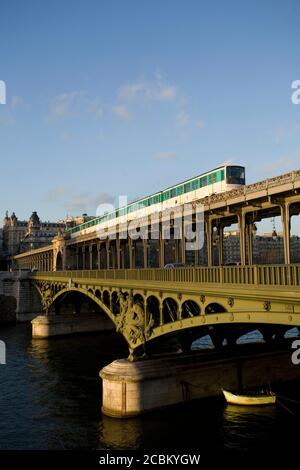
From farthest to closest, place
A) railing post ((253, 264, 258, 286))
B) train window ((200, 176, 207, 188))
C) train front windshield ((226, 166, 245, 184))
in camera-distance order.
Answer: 1. train window ((200, 176, 207, 188))
2. train front windshield ((226, 166, 245, 184))
3. railing post ((253, 264, 258, 286))

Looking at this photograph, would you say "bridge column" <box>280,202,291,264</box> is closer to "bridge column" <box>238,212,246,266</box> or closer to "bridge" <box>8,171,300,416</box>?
"bridge" <box>8,171,300,416</box>

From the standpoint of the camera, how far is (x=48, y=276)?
71312mm

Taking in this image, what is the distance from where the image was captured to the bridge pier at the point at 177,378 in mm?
30219

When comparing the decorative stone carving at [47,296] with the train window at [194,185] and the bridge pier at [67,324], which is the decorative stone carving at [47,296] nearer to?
the bridge pier at [67,324]

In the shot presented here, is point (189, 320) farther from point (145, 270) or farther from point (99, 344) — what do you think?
point (99, 344)

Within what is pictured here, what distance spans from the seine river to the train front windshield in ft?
56.8

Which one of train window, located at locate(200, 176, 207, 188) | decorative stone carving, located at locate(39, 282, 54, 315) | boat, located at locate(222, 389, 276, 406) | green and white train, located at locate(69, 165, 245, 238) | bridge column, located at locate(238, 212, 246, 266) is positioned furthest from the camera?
decorative stone carving, located at locate(39, 282, 54, 315)

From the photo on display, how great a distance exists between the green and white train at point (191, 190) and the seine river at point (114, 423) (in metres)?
17.4

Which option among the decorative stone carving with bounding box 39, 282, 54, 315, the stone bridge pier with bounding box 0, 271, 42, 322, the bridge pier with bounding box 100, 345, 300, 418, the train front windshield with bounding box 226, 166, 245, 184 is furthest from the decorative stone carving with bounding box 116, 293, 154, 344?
→ the stone bridge pier with bounding box 0, 271, 42, 322

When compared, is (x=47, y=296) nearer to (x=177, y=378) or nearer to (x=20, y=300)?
(x=20, y=300)

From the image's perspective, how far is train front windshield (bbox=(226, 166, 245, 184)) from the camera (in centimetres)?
3766

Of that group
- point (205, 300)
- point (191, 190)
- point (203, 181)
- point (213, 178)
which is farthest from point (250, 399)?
point (191, 190)

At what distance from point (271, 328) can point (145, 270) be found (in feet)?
36.9

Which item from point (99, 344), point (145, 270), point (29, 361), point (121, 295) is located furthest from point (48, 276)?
point (145, 270)
